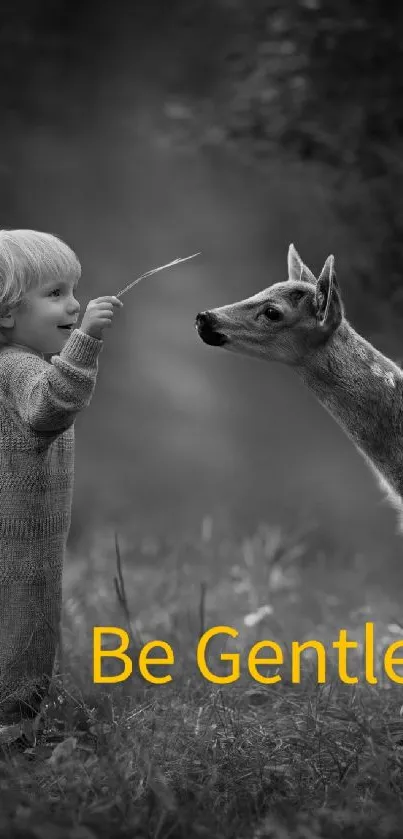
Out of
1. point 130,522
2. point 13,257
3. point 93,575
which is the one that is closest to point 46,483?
point 13,257

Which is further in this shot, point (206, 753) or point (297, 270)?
point (297, 270)

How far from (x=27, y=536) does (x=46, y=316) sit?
71cm

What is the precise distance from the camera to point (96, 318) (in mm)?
2961

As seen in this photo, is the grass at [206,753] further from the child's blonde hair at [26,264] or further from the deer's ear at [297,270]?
the deer's ear at [297,270]

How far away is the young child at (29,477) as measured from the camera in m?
3.18

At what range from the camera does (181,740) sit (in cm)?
333

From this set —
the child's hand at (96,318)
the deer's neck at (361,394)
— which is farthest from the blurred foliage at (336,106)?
the child's hand at (96,318)

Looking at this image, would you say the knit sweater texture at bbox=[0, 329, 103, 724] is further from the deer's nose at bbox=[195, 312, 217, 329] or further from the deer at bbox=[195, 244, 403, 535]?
the deer at bbox=[195, 244, 403, 535]

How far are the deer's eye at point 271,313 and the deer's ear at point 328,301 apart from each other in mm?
125

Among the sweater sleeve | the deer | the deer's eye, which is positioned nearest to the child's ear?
the sweater sleeve

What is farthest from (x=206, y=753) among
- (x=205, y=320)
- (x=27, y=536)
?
(x=205, y=320)

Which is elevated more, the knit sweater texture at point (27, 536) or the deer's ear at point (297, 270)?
the deer's ear at point (297, 270)

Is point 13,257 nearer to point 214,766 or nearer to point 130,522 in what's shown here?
point 214,766

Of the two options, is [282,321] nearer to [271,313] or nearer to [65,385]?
[271,313]
